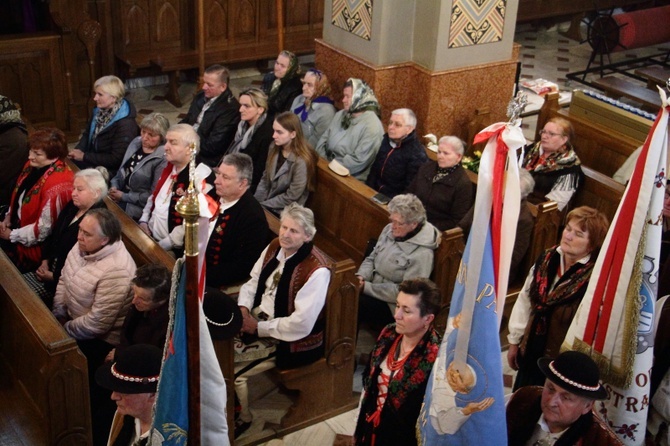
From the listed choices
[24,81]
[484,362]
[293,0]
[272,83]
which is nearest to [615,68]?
[293,0]

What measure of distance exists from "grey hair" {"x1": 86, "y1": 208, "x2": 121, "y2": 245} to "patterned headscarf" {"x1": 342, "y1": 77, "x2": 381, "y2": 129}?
102 inches

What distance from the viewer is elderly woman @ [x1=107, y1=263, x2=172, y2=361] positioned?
13.3ft

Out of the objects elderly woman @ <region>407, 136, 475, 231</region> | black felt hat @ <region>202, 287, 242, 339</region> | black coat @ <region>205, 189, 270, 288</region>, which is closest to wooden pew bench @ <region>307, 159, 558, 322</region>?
elderly woman @ <region>407, 136, 475, 231</region>

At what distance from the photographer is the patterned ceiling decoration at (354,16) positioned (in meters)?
7.21

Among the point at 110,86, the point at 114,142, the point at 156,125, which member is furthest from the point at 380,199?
the point at 110,86

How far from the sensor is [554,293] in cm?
425

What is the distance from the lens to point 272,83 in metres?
7.99

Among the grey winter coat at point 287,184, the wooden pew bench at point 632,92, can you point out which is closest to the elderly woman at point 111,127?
the grey winter coat at point 287,184

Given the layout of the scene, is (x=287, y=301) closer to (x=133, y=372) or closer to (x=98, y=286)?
(x=98, y=286)

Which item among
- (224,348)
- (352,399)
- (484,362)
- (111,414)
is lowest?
(352,399)

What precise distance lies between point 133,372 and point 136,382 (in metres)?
0.05

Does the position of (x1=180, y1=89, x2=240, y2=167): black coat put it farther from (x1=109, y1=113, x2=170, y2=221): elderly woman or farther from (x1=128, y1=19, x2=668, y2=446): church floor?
(x1=128, y1=19, x2=668, y2=446): church floor

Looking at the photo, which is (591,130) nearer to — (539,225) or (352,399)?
(539,225)

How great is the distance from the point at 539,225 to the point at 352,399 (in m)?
→ 1.62
